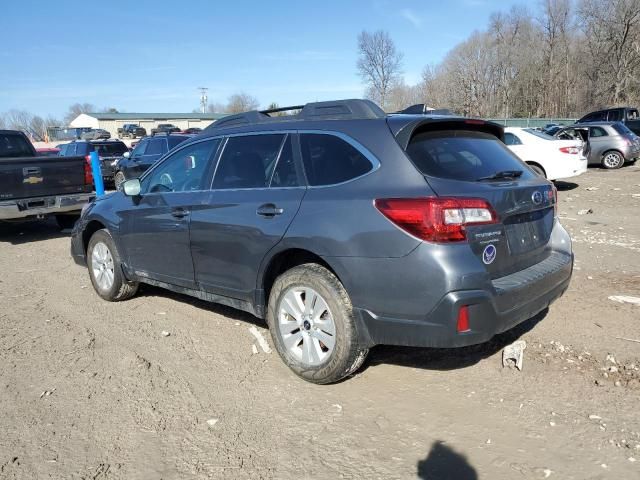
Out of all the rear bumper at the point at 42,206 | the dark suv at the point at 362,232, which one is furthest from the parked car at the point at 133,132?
the dark suv at the point at 362,232

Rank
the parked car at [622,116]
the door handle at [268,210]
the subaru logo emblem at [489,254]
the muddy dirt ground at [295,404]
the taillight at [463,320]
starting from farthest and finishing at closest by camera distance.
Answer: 1. the parked car at [622,116]
2. the door handle at [268,210]
3. the subaru logo emblem at [489,254]
4. the taillight at [463,320]
5. the muddy dirt ground at [295,404]

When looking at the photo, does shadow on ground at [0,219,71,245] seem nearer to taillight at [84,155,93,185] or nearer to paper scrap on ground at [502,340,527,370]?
taillight at [84,155,93,185]

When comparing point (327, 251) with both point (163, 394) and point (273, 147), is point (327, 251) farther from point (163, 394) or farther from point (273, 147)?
point (163, 394)

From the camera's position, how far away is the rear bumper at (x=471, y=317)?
296 centimetres

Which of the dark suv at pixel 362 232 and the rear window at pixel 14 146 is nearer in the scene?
the dark suv at pixel 362 232

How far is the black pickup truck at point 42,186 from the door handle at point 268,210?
6.40 metres

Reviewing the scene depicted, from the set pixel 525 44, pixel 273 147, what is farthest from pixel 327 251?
pixel 525 44

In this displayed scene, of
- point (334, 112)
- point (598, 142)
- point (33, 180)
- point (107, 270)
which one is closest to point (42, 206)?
point (33, 180)

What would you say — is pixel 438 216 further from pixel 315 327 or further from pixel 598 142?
pixel 598 142

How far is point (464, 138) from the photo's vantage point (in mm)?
3629

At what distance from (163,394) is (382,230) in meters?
1.90

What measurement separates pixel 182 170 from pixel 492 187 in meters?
2.79

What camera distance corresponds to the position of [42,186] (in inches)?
348

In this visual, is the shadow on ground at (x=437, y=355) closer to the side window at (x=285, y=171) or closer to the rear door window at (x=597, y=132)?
the side window at (x=285, y=171)
